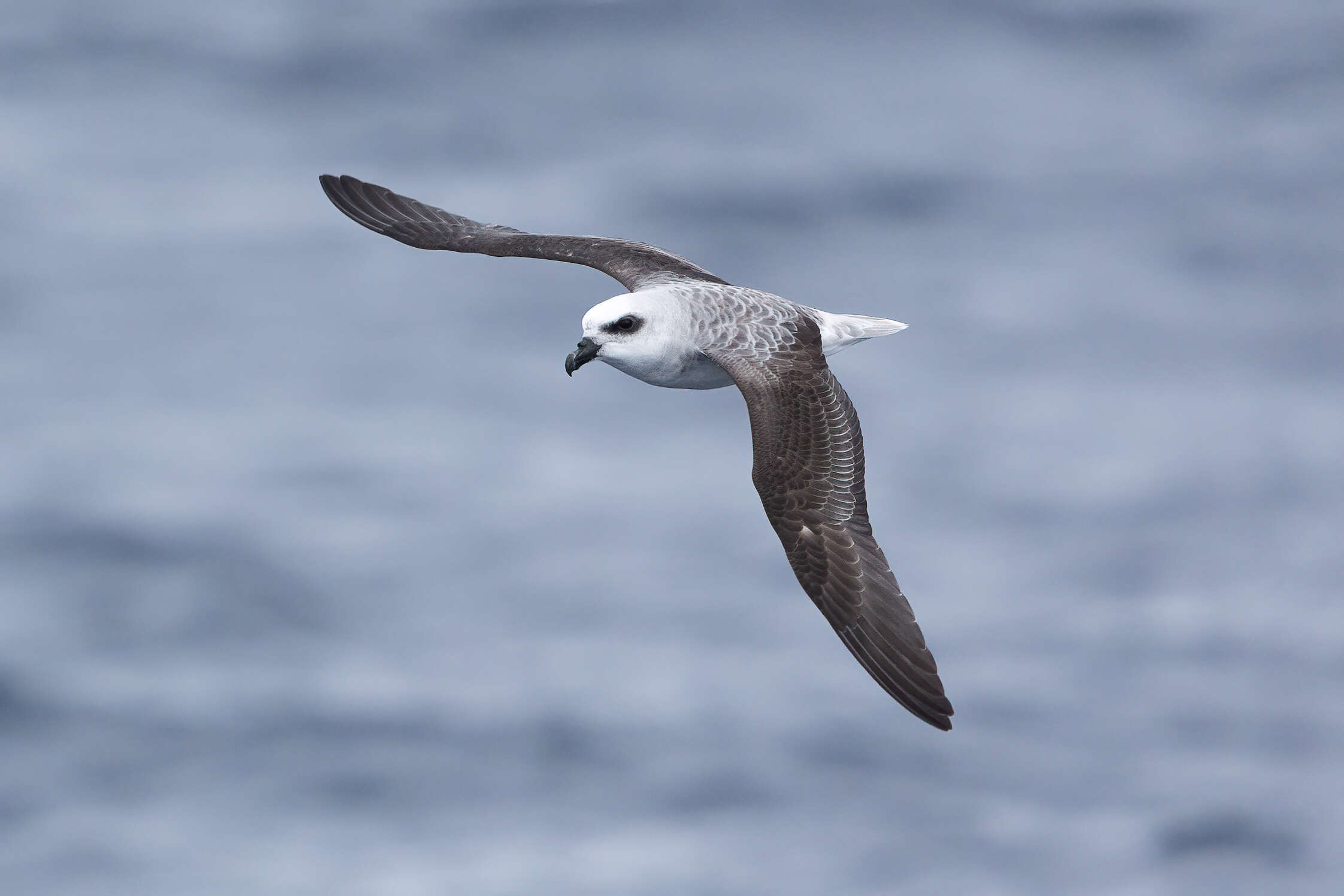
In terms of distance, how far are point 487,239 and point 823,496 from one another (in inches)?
213

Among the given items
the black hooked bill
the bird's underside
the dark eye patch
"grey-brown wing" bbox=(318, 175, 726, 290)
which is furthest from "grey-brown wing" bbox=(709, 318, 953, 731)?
"grey-brown wing" bbox=(318, 175, 726, 290)

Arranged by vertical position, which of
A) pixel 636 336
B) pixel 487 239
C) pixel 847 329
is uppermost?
pixel 487 239

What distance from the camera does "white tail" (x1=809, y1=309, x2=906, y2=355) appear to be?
55.2ft

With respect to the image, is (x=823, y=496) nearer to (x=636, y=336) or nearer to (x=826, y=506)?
(x=826, y=506)

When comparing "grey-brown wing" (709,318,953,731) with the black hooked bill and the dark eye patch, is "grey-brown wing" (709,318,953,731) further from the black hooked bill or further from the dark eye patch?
the black hooked bill

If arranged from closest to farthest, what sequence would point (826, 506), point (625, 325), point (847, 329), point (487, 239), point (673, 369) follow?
point (826, 506), point (625, 325), point (673, 369), point (847, 329), point (487, 239)

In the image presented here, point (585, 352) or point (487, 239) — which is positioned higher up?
point (487, 239)

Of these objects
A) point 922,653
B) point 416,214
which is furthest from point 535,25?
point 922,653

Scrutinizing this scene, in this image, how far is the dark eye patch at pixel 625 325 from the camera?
15719 mm

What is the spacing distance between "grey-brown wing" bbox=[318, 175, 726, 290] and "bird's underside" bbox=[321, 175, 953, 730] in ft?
4.18

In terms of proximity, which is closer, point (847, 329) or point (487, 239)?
point (847, 329)

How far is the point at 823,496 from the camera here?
1519 centimetres

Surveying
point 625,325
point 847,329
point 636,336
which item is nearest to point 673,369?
point 636,336

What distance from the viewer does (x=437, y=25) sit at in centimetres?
5678
